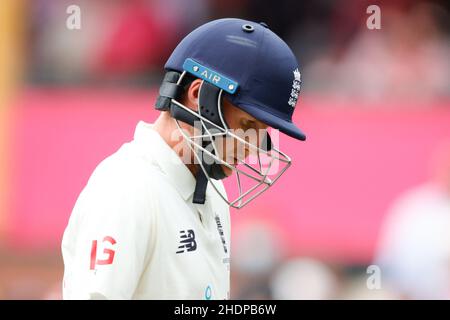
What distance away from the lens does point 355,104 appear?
898 cm

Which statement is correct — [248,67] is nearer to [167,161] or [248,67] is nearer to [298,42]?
[167,161]

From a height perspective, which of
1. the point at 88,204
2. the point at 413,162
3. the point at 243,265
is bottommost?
the point at 243,265

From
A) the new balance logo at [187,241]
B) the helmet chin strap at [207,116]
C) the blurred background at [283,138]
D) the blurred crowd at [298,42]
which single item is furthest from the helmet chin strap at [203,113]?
the blurred crowd at [298,42]

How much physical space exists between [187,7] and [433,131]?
8.00 ft

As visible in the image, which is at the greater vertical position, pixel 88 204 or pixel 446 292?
pixel 88 204

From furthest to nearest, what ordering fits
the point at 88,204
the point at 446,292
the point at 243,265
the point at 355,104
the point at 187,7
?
the point at 187,7, the point at 355,104, the point at 243,265, the point at 446,292, the point at 88,204

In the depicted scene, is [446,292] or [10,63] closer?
[446,292]

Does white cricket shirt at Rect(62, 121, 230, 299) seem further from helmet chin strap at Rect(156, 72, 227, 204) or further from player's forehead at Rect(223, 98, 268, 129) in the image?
player's forehead at Rect(223, 98, 268, 129)

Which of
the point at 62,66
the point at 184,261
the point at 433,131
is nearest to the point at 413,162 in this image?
the point at 433,131

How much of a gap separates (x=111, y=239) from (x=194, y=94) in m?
0.64

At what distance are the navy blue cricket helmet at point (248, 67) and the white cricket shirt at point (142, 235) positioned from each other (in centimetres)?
28

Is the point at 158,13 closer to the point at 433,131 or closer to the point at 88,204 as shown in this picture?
the point at 433,131

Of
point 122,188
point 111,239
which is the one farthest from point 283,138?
point 111,239

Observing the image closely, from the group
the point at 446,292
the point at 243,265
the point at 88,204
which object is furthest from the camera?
the point at 243,265
